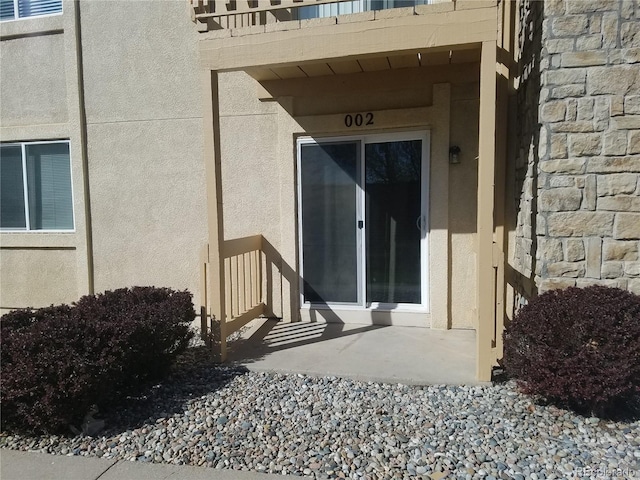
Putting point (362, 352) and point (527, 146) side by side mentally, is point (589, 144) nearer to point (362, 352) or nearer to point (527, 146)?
point (527, 146)

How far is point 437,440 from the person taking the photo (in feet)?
10.3

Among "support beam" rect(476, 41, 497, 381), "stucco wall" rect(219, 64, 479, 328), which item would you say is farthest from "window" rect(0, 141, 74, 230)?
"support beam" rect(476, 41, 497, 381)

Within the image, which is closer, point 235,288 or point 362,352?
point 362,352

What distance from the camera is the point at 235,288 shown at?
19.1ft

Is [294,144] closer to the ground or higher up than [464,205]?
higher up

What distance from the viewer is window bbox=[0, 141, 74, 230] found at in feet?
22.6

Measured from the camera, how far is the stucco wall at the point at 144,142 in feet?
20.4

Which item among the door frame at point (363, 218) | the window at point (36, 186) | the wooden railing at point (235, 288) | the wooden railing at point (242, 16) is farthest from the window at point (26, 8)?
the wooden railing at point (235, 288)

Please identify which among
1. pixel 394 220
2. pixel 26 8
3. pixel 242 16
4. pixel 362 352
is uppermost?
pixel 26 8

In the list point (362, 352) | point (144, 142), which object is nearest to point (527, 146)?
point (362, 352)

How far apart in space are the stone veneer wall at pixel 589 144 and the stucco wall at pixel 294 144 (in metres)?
1.35

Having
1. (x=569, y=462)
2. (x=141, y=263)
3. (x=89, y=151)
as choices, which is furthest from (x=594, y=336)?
(x=89, y=151)

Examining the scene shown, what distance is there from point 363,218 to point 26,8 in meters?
6.08

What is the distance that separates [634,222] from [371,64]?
3.17 m
